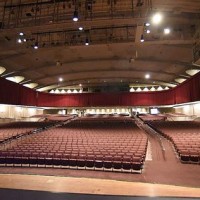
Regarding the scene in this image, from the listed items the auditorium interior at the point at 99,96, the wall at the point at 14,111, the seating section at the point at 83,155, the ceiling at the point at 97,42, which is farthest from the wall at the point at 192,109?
the wall at the point at 14,111

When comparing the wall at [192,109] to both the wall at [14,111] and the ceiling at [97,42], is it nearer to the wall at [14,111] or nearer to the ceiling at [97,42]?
the ceiling at [97,42]

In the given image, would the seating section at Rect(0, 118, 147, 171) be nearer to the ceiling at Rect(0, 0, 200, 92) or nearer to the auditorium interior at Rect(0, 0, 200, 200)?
the auditorium interior at Rect(0, 0, 200, 200)

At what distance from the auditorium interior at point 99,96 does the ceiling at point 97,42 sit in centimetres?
8

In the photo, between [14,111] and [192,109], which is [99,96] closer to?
[14,111]

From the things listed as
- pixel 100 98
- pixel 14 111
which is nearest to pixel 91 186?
pixel 14 111

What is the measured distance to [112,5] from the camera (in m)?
11.5

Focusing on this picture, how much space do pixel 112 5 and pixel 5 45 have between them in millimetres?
9319

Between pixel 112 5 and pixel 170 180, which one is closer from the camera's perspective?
pixel 170 180

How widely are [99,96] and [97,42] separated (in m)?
16.9

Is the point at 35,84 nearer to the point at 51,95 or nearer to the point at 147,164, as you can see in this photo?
the point at 51,95

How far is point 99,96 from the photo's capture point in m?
32.0

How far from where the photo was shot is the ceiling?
10895 mm

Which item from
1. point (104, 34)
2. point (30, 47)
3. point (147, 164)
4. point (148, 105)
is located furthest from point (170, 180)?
point (148, 105)

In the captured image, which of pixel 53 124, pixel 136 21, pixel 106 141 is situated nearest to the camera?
pixel 106 141
